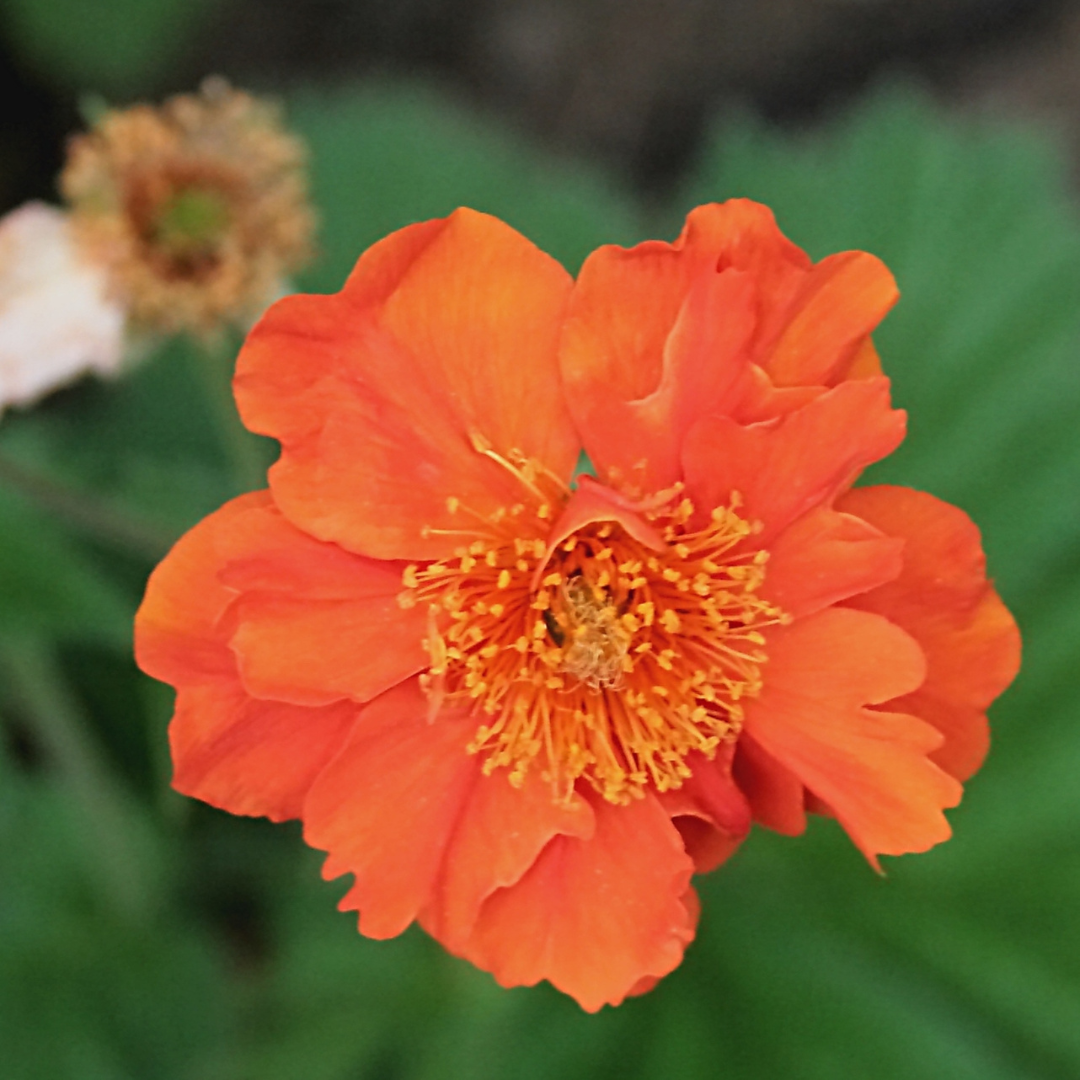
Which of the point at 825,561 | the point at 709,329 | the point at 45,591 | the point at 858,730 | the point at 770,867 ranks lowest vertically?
the point at 770,867

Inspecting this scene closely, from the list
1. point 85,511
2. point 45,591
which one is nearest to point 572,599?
point 85,511

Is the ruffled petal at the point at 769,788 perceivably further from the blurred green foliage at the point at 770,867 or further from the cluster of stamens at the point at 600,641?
the blurred green foliage at the point at 770,867

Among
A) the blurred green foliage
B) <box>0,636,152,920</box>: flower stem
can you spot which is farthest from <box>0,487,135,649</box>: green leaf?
<box>0,636,152,920</box>: flower stem

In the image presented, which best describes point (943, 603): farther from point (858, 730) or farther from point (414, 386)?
point (414, 386)

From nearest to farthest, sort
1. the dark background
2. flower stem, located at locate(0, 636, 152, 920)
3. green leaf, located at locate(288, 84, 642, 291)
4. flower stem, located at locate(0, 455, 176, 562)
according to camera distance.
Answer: flower stem, located at locate(0, 455, 176, 562) < flower stem, located at locate(0, 636, 152, 920) < green leaf, located at locate(288, 84, 642, 291) < the dark background

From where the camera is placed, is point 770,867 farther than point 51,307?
Yes

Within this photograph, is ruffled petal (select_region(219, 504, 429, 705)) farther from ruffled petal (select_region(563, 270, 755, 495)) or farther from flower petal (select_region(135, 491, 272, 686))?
ruffled petal (select_region(563, 270, 755, 495))

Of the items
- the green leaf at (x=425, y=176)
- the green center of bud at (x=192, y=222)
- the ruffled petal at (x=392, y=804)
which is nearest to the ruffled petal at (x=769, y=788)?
the ruffled petal at (x=392, y=804)
